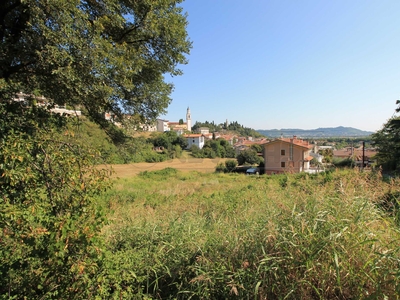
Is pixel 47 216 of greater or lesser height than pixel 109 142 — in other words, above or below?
below

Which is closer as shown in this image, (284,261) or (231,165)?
(284,261)

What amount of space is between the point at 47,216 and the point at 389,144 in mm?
23935

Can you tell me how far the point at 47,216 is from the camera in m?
1.70

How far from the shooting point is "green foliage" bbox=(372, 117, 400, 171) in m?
15.5

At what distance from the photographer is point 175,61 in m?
5.25

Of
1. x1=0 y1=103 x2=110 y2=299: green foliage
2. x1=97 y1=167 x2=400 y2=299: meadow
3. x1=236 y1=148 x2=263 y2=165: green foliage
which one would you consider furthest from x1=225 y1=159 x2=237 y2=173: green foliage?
x1=0 y1=103 x2=110 y2=299: green foliage

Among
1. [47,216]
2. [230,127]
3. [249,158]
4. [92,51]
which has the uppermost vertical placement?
[230,127]

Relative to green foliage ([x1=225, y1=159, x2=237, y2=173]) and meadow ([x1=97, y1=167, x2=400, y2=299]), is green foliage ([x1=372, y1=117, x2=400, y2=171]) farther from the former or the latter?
green foliage ([x1=225, y1=159, x2=237, y2=173])

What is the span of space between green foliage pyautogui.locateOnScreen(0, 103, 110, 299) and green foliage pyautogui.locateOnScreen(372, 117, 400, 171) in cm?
1867

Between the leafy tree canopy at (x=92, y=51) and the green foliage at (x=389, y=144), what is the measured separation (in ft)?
55.8

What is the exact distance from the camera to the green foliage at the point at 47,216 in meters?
1.52

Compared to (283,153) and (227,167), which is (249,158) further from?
(283,153)

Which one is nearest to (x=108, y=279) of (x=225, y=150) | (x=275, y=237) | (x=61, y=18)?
(x=275, y=237)

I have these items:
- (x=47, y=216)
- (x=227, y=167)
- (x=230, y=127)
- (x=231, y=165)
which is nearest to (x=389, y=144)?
(x=227, y=167)
